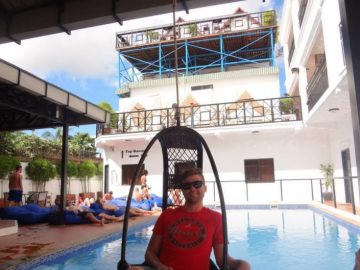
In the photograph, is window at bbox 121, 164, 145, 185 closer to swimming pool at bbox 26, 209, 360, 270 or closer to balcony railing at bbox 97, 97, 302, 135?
balcony railing at bbox 97, 97, 302, 135

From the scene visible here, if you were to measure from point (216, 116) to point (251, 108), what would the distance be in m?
1.68

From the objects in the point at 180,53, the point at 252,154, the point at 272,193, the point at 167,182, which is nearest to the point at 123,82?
the point at 180,53

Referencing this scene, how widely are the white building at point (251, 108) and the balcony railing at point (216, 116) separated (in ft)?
0.17

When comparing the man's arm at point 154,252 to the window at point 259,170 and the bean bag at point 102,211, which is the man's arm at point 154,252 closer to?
the bean bag at point 102,211

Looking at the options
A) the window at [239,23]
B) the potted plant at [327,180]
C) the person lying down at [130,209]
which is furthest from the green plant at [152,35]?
the person lying down at [130,209]

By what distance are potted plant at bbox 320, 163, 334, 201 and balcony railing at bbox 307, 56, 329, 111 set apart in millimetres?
2605

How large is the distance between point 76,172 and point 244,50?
41.4 ft

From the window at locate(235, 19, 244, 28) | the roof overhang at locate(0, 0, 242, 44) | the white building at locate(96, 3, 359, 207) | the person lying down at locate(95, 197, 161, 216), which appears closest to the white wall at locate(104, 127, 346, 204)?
the white building at locate(96, 3, 359, 207)

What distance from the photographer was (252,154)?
15.7 m

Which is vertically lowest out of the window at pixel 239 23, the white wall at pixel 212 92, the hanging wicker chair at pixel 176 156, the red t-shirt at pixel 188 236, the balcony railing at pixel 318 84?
the red t-shirt at pixel 188 236

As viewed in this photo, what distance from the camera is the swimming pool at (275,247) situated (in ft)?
18.4

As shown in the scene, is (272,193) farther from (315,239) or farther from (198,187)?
(198,187)

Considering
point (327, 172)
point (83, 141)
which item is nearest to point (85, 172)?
point (83, 141)

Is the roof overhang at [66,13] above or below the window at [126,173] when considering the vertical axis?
above
